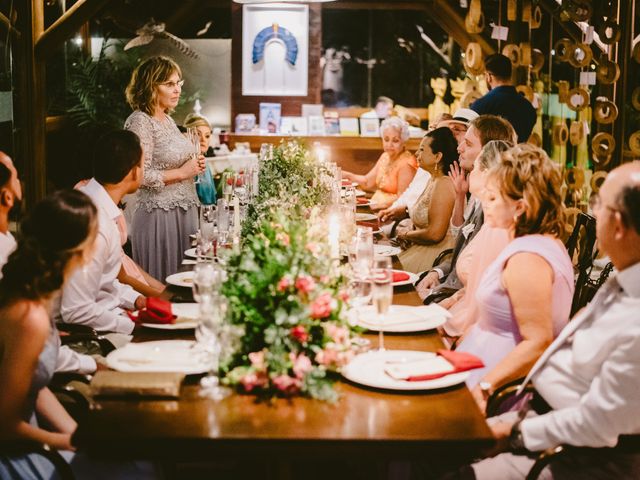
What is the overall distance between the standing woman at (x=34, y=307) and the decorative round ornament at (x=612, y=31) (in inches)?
207

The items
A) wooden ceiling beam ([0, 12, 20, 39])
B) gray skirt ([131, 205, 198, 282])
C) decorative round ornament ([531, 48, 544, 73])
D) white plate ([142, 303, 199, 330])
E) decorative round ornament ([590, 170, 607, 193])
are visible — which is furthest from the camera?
decorative round ornament ([531, 48, 544, 73])

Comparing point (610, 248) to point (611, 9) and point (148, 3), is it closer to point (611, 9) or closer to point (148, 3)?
point (611, 9)

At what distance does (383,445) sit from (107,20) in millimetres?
10230

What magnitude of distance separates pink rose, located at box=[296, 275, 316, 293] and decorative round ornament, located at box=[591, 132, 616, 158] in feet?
16.7

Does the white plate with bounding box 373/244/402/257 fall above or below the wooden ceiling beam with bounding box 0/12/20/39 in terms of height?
below

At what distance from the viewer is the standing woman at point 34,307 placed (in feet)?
6.88

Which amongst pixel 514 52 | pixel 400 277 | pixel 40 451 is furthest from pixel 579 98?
pixel 40 451

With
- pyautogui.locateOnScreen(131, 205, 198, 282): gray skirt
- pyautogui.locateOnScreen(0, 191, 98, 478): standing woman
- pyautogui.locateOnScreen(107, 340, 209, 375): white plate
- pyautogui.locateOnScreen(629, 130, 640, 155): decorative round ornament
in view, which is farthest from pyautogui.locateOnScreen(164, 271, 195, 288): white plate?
pyautogui.locateOnScreen(629, 130, 640, 155): decorative round ornament

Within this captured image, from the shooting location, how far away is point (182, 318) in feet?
9.14

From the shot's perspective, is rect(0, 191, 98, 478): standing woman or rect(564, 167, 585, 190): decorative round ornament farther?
rect(564, 167, 585, 190): decorative round ornament

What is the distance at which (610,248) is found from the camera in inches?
84.1

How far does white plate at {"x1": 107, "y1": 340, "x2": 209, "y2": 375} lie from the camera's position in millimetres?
2242

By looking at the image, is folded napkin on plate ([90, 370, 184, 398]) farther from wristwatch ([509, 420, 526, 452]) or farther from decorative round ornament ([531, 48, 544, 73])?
decorative round ornament ([531, 48, 544, 73])

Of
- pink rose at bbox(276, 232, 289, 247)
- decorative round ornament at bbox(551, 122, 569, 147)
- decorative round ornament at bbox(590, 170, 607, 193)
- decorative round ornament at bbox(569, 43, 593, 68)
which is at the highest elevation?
decorative round ornament at bbox(569, 43, 593, 68)
